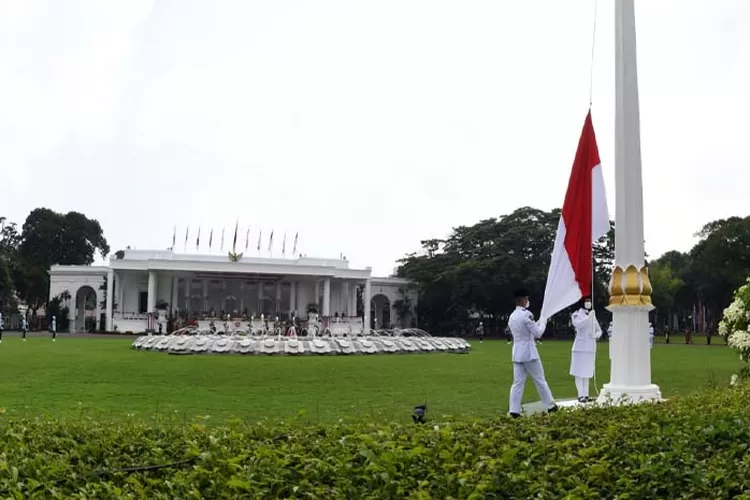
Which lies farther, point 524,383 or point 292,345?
point 292,345

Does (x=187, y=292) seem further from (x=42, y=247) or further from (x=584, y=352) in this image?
(x=584, y=352)

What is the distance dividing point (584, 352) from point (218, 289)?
4324 cm

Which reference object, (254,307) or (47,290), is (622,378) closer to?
(254,307)

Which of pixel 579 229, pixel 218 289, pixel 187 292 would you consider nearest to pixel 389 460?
pixel 579 229

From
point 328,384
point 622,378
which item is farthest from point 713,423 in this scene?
point 328,384

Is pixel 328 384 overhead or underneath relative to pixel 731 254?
underneath

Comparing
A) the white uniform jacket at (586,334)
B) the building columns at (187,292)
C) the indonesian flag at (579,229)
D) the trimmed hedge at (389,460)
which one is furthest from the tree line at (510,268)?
the trimmed hedge at (389,460)

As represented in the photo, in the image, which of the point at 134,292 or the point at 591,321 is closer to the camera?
the point at 591,321

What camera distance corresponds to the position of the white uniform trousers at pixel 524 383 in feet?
27.9

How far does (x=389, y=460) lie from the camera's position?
3.52 m

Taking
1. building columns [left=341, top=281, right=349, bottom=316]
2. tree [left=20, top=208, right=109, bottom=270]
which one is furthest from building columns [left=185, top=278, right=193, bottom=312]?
tree [left=20, top=208, right=109, bottom=270]

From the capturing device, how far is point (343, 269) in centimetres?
4819

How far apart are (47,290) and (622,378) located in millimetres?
53834

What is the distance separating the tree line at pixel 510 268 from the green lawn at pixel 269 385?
78.5ft
